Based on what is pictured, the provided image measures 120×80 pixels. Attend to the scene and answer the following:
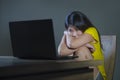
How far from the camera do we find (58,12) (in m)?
3.31

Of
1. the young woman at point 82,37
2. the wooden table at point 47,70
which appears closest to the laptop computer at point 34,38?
the wooden table at point 47,70

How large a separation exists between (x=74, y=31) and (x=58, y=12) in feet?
4.17

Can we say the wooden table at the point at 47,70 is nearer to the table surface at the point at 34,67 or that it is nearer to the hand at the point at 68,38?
the table surface at the point at 34,67

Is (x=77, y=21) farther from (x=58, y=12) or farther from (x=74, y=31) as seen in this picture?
(x=58, y=12)

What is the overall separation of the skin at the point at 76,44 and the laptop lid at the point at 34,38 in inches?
26.0

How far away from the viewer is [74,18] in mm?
2070

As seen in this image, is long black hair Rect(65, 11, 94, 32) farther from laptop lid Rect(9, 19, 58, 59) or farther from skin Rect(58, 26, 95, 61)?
laptop lid Rect(9, 19, 58, 59)

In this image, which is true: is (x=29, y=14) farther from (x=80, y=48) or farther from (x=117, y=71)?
(x=80, y=48)

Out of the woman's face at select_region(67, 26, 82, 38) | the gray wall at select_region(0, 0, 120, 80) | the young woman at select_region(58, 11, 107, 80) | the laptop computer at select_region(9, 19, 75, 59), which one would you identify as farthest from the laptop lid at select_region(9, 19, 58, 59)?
the gray wall at select_region(0, 0, 120, 80)

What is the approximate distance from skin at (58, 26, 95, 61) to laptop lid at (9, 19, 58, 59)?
0.66 meters

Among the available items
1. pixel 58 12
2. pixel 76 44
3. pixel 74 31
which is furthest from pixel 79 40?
pixel 58 12

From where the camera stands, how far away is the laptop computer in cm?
103

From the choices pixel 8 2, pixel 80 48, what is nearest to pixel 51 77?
pixel 80 48

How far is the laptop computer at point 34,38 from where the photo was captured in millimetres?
1034
